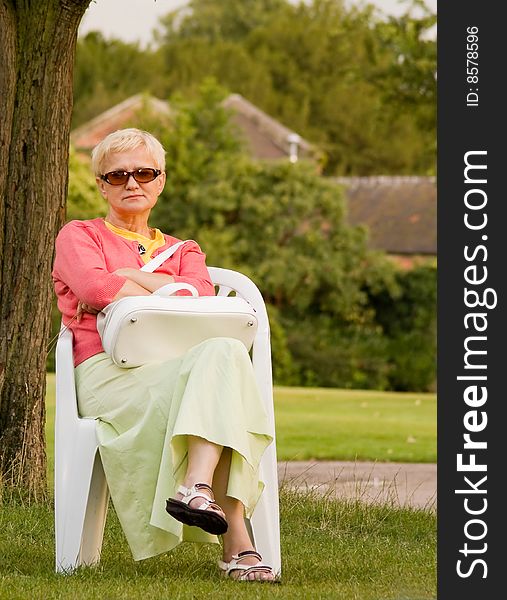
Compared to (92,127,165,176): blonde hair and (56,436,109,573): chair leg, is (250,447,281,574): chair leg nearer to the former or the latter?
(56,436,109,573): chair leg

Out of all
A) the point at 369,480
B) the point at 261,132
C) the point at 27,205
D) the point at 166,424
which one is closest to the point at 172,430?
the point at 166,424

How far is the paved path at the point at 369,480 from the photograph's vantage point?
615cm

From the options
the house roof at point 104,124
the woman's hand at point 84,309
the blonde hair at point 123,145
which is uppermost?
the house roof at point 104,124

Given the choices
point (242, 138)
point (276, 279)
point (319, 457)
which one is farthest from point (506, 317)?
point (242, 138)

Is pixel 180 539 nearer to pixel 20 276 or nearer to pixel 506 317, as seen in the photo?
pixel 506 317

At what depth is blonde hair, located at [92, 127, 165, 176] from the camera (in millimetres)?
4379

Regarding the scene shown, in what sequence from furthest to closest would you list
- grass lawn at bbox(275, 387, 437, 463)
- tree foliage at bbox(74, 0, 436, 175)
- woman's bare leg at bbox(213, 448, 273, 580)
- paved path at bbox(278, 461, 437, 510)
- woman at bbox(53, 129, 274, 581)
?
tree foliage at bbox(74, 0, 436, 175) → grass lawn at bbox(275, 387, 437, 463) → paved path at bbox(278, 461, 437, 510) → woman's bare leg at bbox(213, 448, 273, 580) → woman at bbox(53, 129, 274, 581)

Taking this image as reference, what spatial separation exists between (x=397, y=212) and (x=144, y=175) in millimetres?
34872

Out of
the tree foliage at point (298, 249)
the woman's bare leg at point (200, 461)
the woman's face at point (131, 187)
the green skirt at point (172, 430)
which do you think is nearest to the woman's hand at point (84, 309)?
the green skirt at point (172, 430)

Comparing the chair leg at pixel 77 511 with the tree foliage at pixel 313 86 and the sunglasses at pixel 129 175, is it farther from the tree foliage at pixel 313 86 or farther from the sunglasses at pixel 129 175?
→ the tree foliage at pixel 313 86

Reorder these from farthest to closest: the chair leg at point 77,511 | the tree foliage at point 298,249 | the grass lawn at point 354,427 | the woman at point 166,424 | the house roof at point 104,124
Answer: the house roof at point 104,124
the tree foliage at point 298,249
the grass lawn at point 354,427
the chair leg at point 77,511
the woman at point 166,424

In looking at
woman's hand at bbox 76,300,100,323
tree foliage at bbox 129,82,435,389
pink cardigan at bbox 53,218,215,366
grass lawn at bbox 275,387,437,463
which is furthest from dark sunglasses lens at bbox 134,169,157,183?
tree foliage at bbox 129,82,435,389

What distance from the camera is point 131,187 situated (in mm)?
4398

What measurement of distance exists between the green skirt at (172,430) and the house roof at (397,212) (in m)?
32.3
